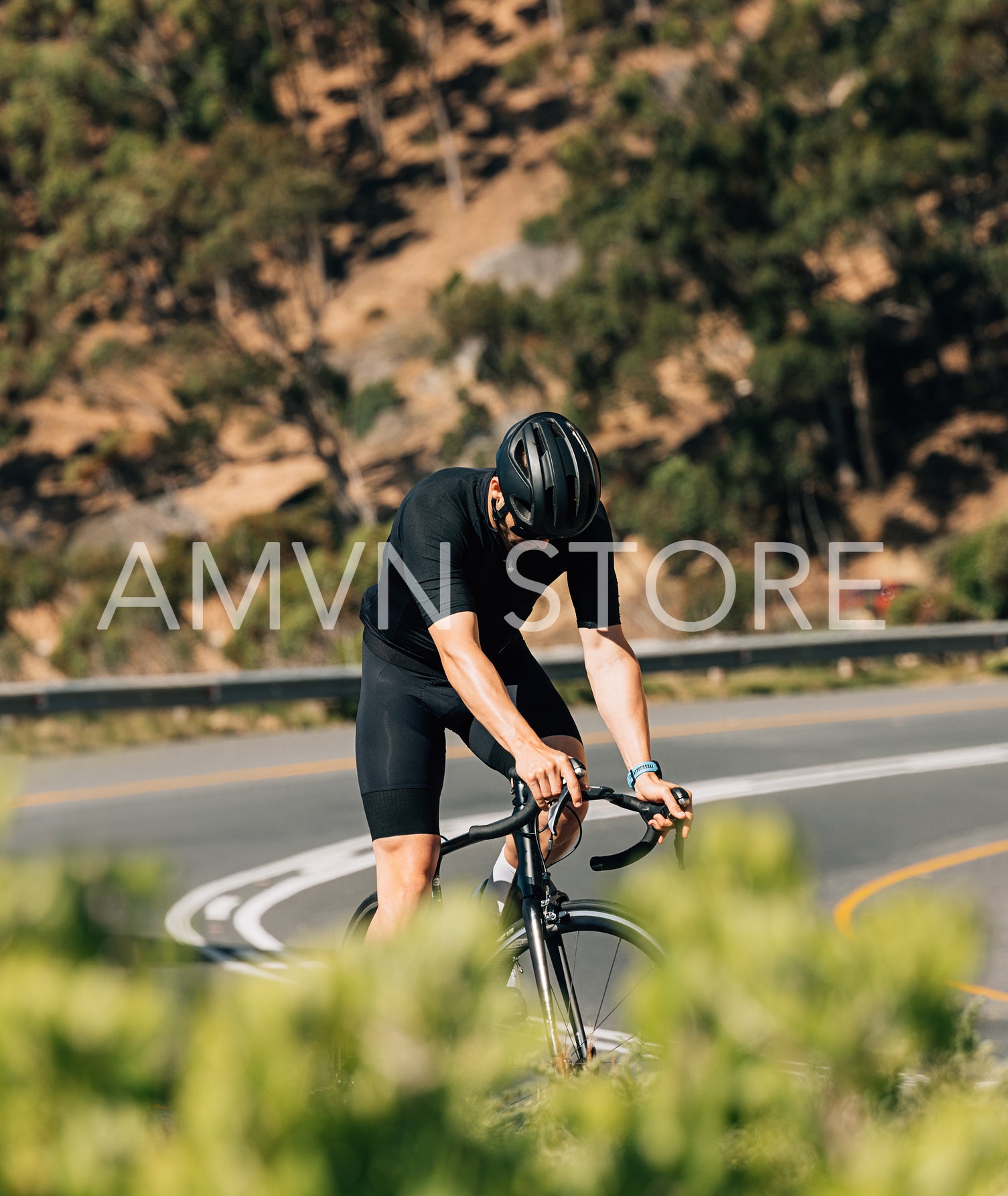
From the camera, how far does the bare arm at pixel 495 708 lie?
136 inches

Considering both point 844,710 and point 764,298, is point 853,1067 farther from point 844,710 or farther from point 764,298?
point 764,298

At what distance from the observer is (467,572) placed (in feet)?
13.0

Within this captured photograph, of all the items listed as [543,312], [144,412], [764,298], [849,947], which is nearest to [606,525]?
[849,947]

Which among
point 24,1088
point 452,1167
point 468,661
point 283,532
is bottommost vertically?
point 452,1167

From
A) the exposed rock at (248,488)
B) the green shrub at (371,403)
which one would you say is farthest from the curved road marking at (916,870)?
the green shrub at (371,403)

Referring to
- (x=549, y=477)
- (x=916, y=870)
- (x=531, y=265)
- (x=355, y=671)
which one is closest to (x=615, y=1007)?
(x=549, y=477)

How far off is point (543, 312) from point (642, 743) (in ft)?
111

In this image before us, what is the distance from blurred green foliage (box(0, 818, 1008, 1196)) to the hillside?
19790 millimetres

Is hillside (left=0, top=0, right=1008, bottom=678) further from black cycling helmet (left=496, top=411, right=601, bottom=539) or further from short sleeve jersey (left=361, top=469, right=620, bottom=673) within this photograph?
black cycling helmet (left=496, top=411, right=601, bottom=539)

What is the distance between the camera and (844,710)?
52.0ft

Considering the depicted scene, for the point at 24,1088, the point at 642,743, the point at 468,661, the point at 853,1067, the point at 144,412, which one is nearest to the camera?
the point at 24,1088

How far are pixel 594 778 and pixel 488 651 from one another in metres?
7.13

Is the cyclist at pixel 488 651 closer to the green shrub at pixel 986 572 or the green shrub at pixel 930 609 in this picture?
the green shrub at pixel 986 572

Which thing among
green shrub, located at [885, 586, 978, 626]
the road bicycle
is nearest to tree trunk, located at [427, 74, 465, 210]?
green shrub, located at [885, 586, 978, 626]
